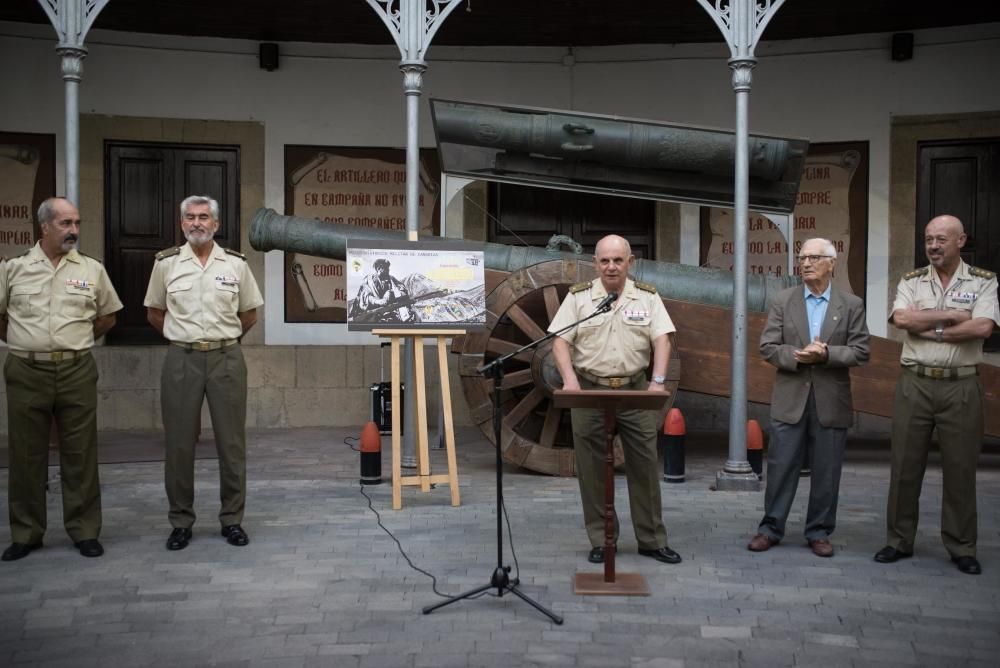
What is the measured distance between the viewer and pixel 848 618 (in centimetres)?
411

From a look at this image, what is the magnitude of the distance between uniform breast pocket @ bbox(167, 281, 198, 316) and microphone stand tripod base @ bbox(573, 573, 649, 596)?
224cm

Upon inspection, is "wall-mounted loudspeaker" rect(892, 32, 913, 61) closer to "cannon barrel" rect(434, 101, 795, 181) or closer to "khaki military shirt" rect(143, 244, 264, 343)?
"cannon barrel" rect(434, 101, 795, 181)

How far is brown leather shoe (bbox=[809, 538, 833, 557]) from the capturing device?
16.5 ft

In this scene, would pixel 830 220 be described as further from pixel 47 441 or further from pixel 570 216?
pixel 47 441

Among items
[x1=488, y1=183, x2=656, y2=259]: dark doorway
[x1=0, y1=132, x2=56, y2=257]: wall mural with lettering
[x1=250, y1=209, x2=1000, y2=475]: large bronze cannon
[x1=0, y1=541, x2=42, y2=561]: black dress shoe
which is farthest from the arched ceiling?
[x1=0, y1=541, x2=42, y2=561]: black dress shoe

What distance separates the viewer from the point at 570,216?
9664mm

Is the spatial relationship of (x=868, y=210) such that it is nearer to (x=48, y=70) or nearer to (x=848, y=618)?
(x=848, y=618)

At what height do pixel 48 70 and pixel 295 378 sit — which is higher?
Result: pixel 48 70

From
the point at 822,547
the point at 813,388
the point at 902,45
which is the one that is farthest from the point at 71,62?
the point at 902,45

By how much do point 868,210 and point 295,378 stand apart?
5.23m

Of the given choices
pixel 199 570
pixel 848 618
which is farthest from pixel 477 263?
pixel 848 618

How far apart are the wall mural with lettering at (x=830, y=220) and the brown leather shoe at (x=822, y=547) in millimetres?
4602

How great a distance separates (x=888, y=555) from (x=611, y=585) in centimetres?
141

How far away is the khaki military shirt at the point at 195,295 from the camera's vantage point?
5164mm
